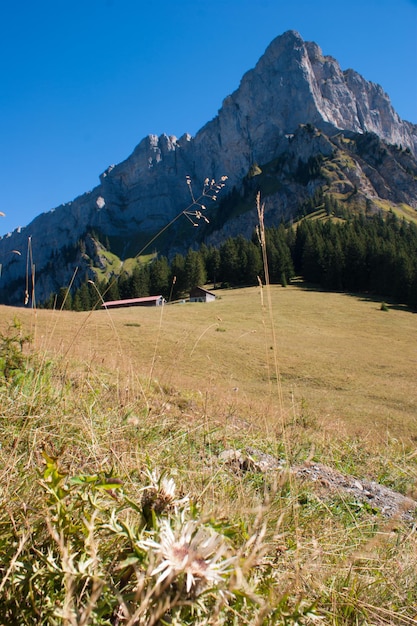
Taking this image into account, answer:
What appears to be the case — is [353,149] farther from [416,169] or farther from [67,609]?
[67,609]

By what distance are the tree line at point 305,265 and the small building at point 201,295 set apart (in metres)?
7.42

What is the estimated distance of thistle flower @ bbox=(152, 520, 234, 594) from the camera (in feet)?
2.69

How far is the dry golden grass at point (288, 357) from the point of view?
7.73m

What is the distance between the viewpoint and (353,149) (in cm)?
17775

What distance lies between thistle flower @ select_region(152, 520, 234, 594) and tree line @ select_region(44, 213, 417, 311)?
A: 6632 cm

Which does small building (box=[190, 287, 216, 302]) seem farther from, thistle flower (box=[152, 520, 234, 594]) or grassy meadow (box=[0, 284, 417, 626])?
thistle flower (box=[152, 520, 234, 594])

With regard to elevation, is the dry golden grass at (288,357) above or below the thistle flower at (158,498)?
below

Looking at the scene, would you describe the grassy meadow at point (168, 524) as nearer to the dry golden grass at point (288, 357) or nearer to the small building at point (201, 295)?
the dry golden grass at point (288, 357)

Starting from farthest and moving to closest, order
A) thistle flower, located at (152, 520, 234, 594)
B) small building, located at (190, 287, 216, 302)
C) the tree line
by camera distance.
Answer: the tree line
small building, located at (190, 287, 216, 302)
thistle flower, located at (152, 520, 234, 594)

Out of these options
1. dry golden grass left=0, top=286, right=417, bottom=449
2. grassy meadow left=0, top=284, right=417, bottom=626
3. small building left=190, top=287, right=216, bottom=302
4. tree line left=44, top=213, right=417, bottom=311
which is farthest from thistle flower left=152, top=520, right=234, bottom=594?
tree line left=44, top=213, right=417, bottom=311

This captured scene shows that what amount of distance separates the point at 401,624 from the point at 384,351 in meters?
34.1

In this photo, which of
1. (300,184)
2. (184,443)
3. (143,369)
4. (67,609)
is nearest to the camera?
(67,609)

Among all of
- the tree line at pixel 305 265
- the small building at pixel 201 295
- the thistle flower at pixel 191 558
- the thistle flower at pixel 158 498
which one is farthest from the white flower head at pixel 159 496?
the tree line at pixel 305 265

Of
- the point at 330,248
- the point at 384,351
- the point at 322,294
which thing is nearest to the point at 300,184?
the point at 330,248
